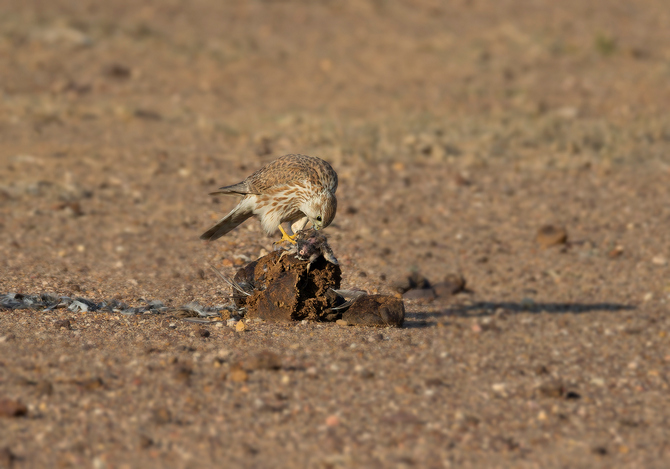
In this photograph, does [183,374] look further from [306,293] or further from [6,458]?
[306,293]

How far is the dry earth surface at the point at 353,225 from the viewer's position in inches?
185

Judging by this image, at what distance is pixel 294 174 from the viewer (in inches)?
272

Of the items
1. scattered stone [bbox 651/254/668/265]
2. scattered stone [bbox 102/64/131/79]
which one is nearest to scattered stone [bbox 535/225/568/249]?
scattered stone [bbox 651/254/668/265]

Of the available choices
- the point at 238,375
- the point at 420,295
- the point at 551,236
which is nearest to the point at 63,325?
the point at 238,375

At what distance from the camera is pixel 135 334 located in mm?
5965

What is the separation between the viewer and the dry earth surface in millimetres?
4695

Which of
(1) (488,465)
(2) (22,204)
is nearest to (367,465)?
(1) (488,465)

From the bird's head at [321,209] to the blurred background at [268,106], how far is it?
1.52 meters

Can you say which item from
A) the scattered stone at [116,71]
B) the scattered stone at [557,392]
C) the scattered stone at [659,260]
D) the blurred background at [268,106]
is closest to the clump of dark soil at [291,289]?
the blurred background at [268,106]

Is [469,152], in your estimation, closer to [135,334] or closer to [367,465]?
[135,334]

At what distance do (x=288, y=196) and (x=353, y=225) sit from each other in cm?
287

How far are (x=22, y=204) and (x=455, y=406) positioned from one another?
6.87 meters

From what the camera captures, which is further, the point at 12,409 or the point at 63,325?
the point at 63,325

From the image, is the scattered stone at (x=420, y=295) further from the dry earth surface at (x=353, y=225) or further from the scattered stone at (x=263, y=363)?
the scattered stone at (x=263, y=363)
